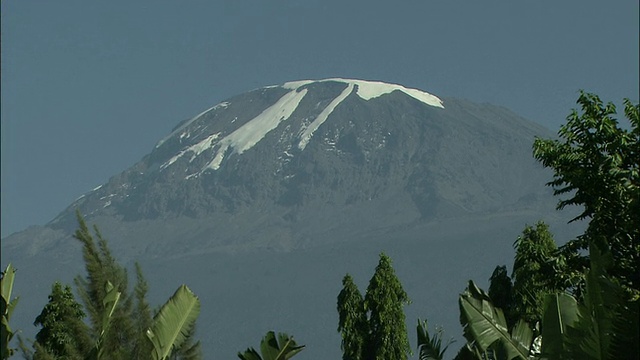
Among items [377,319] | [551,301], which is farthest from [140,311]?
[377,319]

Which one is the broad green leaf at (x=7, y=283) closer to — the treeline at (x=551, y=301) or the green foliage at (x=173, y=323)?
the treeline at (x=551, y=301)

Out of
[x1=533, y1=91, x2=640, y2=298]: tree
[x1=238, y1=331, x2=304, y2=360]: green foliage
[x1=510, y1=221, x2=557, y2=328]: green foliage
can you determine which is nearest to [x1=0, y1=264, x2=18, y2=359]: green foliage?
[x1=238, y1=331, x2=304, y2=360]: green foliage

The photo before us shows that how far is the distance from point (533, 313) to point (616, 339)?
2686cm

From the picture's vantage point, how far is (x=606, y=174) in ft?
69.6

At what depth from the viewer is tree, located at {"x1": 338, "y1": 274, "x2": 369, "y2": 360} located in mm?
51625

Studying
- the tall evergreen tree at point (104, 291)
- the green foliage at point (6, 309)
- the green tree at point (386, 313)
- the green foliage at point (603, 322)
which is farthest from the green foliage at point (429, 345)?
the green tree at point (386, 313)

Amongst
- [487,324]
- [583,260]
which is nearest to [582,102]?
[583,260]

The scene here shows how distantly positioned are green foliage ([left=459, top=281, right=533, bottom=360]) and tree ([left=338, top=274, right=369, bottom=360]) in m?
37.0

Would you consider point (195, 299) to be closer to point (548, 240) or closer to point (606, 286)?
point (606, 286)

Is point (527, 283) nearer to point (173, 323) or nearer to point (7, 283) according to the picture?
point (173, 323)

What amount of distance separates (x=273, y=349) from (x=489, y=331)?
292 cm

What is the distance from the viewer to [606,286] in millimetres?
11562

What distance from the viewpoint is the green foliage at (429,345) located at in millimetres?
14047

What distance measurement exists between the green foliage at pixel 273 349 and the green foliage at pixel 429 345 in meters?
2.35
